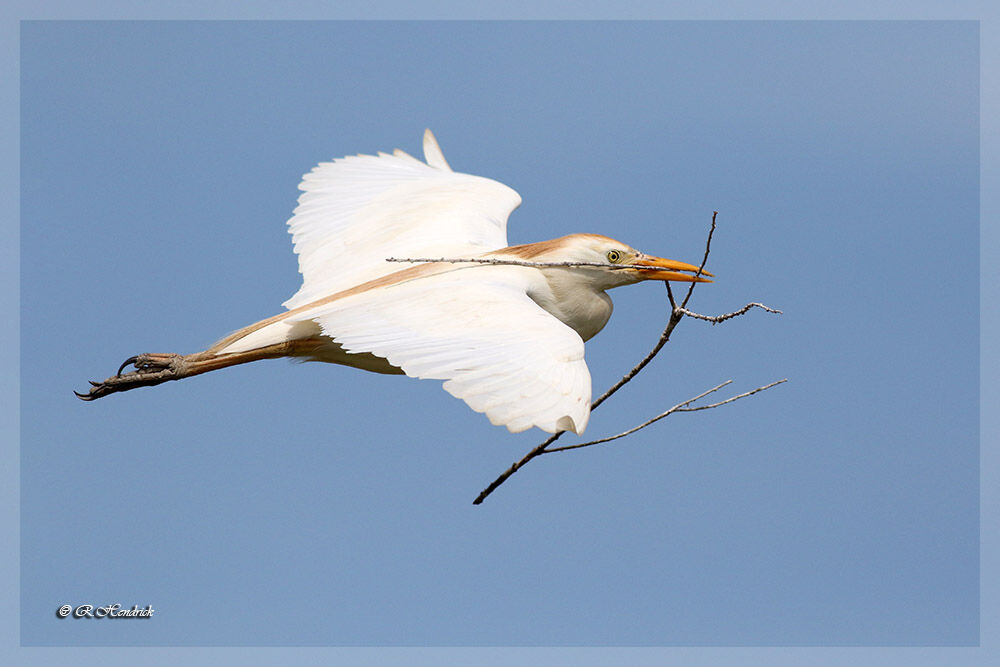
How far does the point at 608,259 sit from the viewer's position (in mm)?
7598

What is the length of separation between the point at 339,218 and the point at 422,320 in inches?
A: 108

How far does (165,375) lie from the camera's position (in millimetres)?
7320

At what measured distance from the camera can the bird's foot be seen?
23.8ft

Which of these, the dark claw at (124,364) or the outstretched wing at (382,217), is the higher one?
the outstretched wing at (382,217)

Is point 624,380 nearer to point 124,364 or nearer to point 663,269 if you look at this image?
point 663,269

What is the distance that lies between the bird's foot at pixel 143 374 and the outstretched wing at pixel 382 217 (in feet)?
3.11

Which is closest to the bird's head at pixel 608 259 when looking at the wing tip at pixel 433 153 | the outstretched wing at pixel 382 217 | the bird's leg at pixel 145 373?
the outstretched wing at pixel 382 217

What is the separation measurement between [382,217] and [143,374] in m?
2.38

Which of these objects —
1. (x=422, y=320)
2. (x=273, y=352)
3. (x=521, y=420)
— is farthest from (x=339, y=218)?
(x=521, y=420)

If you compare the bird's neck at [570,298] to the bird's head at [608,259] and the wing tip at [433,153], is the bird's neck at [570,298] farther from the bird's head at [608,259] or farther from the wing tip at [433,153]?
the wing tip at [433,153]

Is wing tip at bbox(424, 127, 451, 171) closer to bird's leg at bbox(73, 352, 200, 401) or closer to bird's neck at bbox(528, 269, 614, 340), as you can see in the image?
bird's neck at bbox(528, 269, 614, 340)

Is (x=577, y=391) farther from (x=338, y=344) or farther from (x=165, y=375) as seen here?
(x=165, y=375)

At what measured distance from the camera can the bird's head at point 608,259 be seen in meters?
7.53

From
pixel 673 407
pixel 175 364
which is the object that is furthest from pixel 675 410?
pixel 175 364
